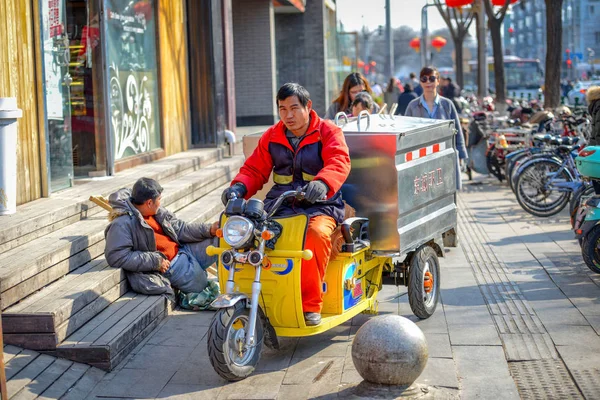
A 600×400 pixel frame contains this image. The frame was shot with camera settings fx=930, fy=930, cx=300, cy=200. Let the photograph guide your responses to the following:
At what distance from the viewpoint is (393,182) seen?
20.4 ft

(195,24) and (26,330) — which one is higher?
(195,24)

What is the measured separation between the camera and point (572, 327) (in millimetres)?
6668

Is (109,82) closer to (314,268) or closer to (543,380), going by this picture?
(314,268)

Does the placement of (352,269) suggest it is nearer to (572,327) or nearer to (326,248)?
(326,248)

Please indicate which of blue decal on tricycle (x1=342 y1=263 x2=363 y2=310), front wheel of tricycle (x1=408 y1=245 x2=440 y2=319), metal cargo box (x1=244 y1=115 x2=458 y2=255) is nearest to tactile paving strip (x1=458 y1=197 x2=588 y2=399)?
front wheel of tricycle (x1=408 y1=245 x2=440 y2=319)

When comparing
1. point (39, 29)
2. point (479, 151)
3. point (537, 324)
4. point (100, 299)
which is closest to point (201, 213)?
point (39, 29)

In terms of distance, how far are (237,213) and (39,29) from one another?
13.0 ft

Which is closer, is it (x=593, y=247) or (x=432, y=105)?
(x=593, y=247)

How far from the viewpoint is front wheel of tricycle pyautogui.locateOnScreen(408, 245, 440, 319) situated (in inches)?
266

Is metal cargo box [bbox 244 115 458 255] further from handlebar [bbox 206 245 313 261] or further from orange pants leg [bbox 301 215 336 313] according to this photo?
handlebar [bbox 206 245 313 261]

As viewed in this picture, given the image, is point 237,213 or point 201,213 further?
point 201,213

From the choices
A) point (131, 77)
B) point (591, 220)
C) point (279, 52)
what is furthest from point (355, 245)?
point (279, 52)

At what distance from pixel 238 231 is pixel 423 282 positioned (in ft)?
6.54

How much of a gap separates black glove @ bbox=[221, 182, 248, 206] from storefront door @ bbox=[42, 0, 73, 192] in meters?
3.23
